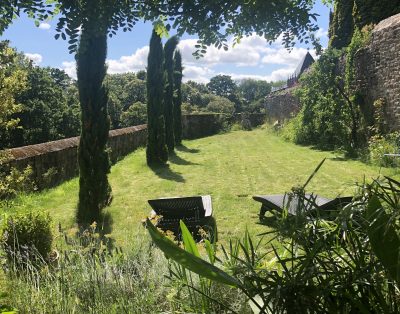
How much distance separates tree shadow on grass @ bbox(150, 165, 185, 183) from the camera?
10781mm

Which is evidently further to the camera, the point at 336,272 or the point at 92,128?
the point at 92,128

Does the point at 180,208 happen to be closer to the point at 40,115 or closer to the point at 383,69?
the point at 383,69

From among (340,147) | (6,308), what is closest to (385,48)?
(340,147)

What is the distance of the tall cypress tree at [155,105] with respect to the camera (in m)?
13.3

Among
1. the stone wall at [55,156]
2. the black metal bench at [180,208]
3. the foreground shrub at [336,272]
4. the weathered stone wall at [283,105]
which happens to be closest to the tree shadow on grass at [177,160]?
the stone wall at [55,156]

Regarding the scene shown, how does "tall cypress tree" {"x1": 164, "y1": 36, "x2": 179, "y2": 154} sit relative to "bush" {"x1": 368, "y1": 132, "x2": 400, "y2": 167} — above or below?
above

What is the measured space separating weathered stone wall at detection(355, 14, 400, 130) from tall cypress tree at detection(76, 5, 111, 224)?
8240 millimetres

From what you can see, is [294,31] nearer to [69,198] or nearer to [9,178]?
[9,178]

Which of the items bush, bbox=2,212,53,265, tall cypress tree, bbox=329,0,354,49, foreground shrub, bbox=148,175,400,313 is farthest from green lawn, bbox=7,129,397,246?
tall cypress tree, bbox=329,0,354,49

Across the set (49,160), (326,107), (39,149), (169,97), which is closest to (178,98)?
(169,97)

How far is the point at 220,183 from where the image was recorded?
9859 millimetres

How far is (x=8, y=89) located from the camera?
5805 mm

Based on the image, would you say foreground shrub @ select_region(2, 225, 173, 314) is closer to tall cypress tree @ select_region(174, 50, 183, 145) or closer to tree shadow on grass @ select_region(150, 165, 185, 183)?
tree shadow on grass @ select_region(150, 165, 185, 183)

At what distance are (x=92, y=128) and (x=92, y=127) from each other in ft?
0.06
